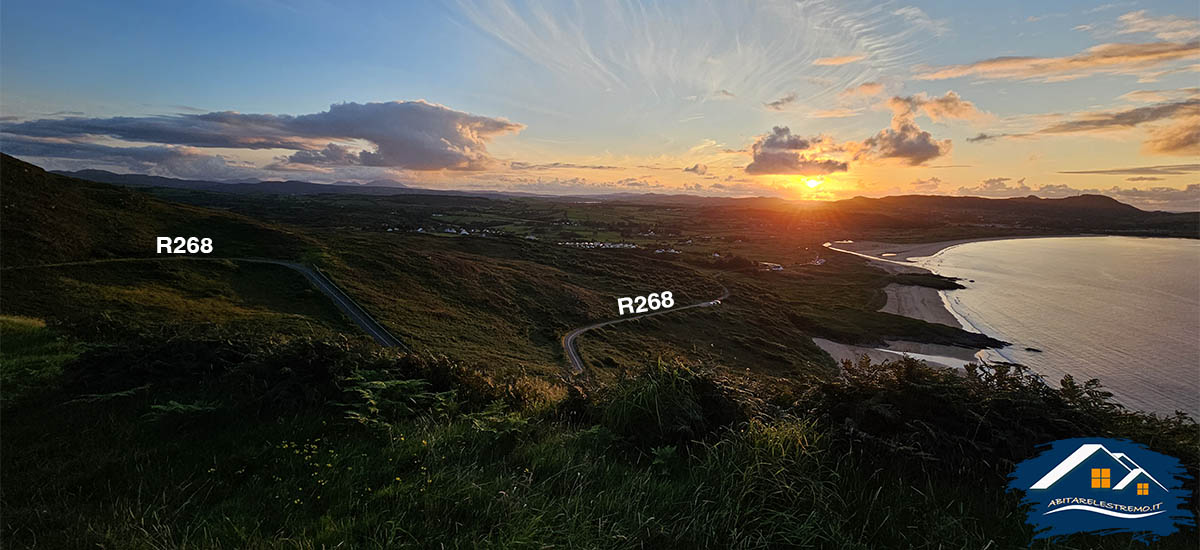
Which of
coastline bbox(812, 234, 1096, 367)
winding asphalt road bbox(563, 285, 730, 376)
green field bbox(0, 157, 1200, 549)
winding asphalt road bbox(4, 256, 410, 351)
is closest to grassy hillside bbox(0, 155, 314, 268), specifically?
winding asphalt road bbox(4, 256, 410, 351)

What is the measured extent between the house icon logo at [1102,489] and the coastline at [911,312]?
20162mm

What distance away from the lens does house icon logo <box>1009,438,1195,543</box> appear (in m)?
3.99

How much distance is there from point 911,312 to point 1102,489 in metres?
86.1

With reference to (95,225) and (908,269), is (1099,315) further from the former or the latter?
(95,225)

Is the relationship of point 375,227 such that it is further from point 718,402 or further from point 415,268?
point 718,402

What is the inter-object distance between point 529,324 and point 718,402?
2131 inches

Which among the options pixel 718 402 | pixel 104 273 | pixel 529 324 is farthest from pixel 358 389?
pixel 104 273

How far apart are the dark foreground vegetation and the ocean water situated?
149ft

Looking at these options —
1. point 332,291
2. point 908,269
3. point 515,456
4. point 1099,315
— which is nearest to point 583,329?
point 332,291

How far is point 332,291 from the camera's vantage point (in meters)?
55.8

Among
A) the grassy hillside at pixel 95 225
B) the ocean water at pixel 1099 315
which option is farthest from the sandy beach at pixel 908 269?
the grassy hillside at pixel 95 225

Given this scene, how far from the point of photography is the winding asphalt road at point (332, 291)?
139ft

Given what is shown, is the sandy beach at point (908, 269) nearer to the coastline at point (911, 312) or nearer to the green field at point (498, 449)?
the coastline at point (911, 312)

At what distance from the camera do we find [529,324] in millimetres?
58688
